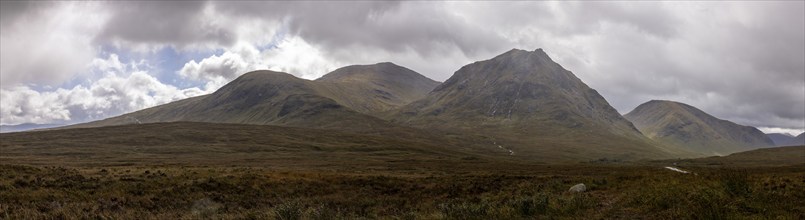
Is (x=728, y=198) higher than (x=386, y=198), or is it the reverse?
(x=728, y=198)

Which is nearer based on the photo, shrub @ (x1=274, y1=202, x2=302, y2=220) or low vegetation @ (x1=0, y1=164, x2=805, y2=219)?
low vegetation @ (x1=0, y1=164, x2=805, y2=219)

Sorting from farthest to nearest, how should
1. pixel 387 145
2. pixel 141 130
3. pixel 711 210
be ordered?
pixel 141 130
pixel 387 145
pixel 711 210

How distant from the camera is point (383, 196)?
32906mm

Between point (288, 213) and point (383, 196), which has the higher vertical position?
point (288, 213)

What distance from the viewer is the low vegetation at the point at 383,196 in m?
15.2

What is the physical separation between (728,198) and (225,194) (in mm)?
28100

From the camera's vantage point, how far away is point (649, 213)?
47.8ft

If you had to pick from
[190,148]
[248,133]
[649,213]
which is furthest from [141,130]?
[649,213]

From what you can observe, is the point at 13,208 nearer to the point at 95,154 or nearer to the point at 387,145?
the point at 95,154

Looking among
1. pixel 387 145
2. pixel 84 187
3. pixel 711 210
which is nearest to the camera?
pixel 711 210

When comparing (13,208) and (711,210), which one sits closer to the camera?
(711,210)

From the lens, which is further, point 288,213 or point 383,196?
point 383,196

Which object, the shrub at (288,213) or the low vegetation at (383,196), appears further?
the shrub at (288,213)

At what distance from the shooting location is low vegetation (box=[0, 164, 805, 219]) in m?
15.2
